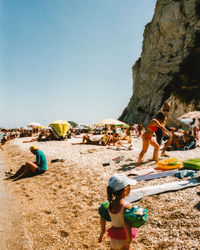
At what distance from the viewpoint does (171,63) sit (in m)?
36.0

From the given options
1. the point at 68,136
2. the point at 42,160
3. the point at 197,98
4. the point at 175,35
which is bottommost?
the point at 68,136

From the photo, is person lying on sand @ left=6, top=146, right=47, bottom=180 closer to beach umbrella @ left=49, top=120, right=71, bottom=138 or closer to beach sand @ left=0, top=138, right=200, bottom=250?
beach sand @ left=0, top=138, right=200, bottom=250

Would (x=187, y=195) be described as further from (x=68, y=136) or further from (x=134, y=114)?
(x=134, y=114)

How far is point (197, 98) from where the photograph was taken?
2953 centimetres

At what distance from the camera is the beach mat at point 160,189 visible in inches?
166

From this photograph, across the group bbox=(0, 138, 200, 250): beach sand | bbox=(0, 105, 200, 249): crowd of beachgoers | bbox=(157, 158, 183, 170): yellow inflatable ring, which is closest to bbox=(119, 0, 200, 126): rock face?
bbox=(157, 158, 183, 170): yellow inflatable ring

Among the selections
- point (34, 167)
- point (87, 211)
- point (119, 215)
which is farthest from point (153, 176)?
point (34, 167)

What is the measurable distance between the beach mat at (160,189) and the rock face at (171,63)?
2769cm

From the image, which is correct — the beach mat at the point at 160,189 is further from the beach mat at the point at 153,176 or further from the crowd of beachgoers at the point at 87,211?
the beach mat at the point at 153,176

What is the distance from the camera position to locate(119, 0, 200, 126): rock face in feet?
102

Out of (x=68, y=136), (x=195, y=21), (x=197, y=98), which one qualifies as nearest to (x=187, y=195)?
(x=68, y=136)

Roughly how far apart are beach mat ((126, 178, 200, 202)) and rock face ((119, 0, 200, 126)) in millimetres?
27688

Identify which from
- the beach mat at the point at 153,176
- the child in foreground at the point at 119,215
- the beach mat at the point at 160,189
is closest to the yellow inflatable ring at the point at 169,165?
the beach mat at the point at 153,176

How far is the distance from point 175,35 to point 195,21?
4.04 meters
